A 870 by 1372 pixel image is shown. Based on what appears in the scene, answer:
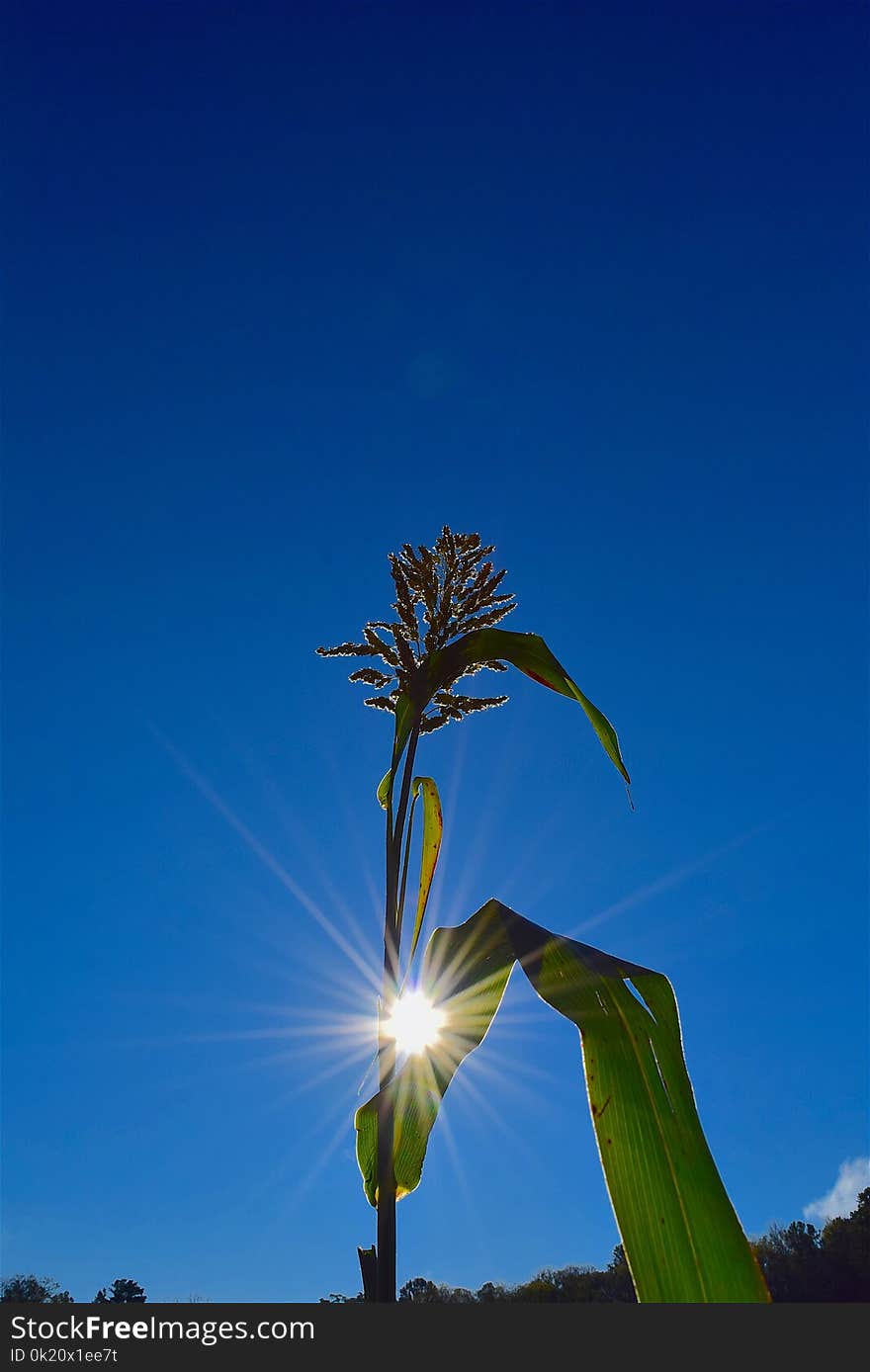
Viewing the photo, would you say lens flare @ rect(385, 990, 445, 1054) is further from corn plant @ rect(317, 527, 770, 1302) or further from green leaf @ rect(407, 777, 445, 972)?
green leaf @ rect(407, 777, 445, 972)

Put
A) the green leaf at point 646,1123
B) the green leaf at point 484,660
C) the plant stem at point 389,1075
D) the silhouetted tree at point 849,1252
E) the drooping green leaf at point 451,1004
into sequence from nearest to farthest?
1. the green leaf at point 646,1123
2. the plant stem at point 389,1075
3. the drooping green leaf at point 451,1004
4. the green leaf at point 484,660
5. the silhouetted tree at point 849,1252

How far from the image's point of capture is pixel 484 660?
2053 millimetres

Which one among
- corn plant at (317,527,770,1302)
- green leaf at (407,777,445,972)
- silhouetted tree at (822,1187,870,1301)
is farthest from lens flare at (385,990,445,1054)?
silhouetted tree at (822,1187,870,1301)

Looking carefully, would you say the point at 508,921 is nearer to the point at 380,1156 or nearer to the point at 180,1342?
the point at 380,1156

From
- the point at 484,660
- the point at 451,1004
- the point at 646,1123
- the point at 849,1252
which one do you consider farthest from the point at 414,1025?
the point at 849,1252

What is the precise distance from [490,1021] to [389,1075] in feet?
0.68

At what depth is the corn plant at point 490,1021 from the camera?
104 cm

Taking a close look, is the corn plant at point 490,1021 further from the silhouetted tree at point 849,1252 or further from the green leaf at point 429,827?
the silhouetted tree at point 849,1252

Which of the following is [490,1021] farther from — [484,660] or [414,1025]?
[484,660]

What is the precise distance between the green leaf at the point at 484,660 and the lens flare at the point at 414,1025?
524 mm

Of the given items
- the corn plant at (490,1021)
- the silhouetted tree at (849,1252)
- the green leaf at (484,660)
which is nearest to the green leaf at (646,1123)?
the corn plant at (490,1021)

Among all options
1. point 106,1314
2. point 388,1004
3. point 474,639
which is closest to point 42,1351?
point 106,1314

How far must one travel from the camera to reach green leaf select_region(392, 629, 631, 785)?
1814mm

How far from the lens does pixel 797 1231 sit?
36.5 meters
